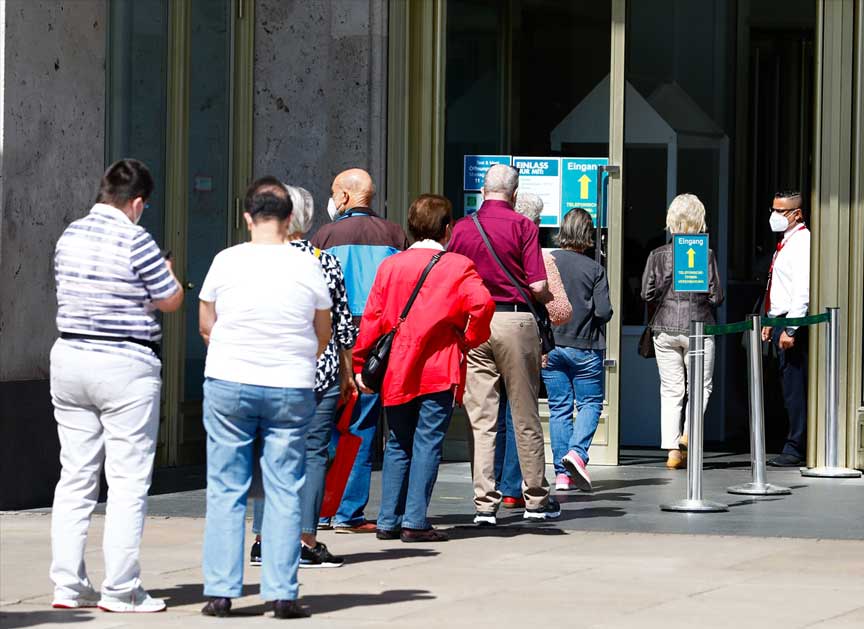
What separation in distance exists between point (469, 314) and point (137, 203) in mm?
2127

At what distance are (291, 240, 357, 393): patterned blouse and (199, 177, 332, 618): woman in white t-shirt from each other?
1029mm

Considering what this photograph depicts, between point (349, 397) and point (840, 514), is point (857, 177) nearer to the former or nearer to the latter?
point (840, 514)

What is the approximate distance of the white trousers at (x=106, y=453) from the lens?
6418 mm

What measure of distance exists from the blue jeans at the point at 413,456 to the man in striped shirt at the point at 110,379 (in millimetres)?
1954

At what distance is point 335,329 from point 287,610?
1635mm

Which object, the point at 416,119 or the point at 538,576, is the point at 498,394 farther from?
the point at 416,119

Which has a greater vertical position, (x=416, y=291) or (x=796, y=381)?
(x=416, y=291)

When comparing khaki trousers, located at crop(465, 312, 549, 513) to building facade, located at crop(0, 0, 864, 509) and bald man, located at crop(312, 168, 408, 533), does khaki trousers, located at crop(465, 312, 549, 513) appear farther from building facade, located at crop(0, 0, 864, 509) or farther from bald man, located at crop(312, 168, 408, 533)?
building facade, located at crop(0, 0, 864, 509)

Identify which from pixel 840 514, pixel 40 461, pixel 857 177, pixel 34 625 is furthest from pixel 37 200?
pixel 857 177

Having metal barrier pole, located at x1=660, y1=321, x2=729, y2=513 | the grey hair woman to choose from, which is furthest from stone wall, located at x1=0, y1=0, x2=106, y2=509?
metal barrier pole, located at x1=660, y1=321, x2=729, y2=513

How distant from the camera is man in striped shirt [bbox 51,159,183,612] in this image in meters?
6.43

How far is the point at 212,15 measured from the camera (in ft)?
39.4

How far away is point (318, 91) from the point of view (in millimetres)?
12414

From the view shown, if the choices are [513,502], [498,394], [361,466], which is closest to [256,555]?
[361,466]
